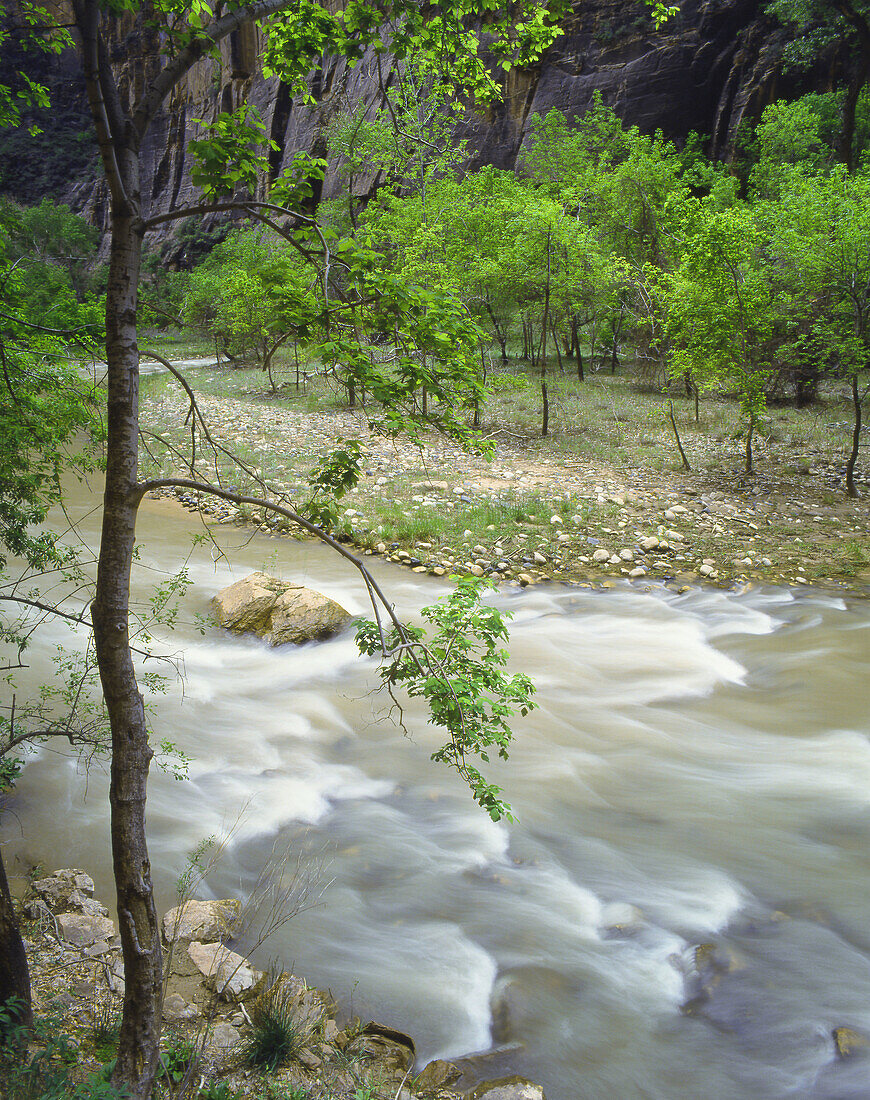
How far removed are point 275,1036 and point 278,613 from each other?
21.2 ft

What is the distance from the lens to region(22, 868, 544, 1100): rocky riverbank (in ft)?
12.5


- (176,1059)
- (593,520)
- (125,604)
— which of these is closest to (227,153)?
(125,604)

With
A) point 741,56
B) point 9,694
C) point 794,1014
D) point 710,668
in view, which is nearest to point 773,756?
point 710,668

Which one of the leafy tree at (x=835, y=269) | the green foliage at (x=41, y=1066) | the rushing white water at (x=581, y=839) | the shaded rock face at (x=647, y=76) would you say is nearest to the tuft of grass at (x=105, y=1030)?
the green foliage at (x=41, y=1066)

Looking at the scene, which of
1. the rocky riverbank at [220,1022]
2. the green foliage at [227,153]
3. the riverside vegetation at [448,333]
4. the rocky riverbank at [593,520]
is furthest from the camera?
the rocky riverbank at [593,520]

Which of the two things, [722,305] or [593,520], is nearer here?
[593,520]

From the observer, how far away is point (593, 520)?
13.8m

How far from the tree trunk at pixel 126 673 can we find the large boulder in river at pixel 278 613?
6534 millimetres

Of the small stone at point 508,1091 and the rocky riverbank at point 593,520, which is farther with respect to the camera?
the rocky riverbank at point 593,520

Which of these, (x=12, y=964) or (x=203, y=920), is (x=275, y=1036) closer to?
(x=203, y=920)

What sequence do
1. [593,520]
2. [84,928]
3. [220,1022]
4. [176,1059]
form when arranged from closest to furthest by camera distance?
1. [176,1059]
2. [220,1022]
3. [84,928]
4. [593,520]

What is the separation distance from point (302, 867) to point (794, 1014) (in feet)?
12.9

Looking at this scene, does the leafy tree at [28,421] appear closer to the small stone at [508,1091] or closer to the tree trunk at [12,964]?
the tree trunk at [12,964]

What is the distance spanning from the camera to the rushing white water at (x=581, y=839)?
4.64 m
